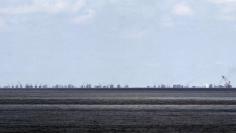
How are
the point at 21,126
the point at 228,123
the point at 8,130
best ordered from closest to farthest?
the point at 8,130
the point at 21,126
the point at 228,123

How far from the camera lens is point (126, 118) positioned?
70.7m

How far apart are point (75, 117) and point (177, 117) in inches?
360

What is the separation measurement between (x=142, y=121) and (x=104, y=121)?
314cm

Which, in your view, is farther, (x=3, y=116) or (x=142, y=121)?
(x=3, y=116)

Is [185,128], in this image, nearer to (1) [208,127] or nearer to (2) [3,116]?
(1) [208,127]

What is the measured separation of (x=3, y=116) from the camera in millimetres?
72000

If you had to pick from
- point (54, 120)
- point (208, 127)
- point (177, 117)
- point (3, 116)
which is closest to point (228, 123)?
point (208, 127)

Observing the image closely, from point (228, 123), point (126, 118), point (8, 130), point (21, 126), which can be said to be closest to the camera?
point (8, 130)

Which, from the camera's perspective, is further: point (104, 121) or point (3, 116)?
point (3, 116)

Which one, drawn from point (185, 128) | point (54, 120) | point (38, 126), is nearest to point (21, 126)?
point (38, 126)

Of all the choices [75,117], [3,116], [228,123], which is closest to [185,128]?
[228,123]

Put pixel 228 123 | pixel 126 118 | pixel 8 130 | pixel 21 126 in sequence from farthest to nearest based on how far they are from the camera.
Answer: pixel 126 118 → pixel 228 123 → pixel 21 126 → pixel 8 130

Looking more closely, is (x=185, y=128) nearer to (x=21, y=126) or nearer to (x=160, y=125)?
(x=160, y=125)

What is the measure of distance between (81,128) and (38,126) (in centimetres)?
370
